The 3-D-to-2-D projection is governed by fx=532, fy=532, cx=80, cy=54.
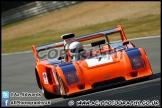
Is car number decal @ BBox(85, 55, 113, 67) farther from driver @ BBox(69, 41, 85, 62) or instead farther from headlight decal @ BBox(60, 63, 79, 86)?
driver @ BBox(69, 41, 85, 62)

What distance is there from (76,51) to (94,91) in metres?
1.07

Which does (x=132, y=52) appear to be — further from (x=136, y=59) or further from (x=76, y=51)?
(x=76, y=51)

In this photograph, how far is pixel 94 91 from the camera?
10133 mm

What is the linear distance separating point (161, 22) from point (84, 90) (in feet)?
41.8

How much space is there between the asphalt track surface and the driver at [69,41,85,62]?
0.96m

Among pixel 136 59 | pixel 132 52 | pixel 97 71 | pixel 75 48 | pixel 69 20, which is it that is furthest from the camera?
pixel 69 20

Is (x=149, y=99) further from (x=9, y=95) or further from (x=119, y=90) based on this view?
(x=9, y=95)

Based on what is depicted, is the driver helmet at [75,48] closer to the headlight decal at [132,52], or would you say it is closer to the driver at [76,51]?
the driver at [76,51]

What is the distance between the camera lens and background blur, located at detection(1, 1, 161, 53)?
24009 mm

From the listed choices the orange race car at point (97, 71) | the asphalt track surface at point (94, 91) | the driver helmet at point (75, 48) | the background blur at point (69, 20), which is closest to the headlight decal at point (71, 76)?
the orange race car at point (97, 71)

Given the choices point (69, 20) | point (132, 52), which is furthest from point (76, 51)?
point (69, 20)

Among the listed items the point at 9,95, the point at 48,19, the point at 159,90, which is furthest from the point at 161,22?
the point at 48,19

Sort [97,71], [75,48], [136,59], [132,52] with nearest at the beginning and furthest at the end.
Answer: [97,71] < [136,59] < [132,52] < [75,48]

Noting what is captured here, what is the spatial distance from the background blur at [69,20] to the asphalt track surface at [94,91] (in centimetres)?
305
